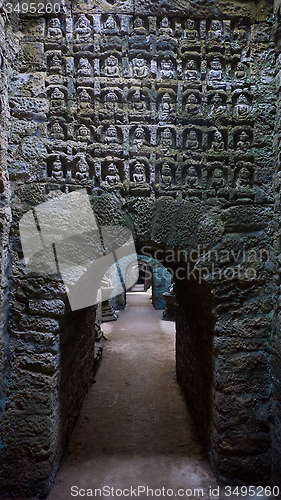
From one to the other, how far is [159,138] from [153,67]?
619 mm

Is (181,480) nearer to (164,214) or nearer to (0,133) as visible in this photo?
(164,214)

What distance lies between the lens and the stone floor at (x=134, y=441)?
6.93ft

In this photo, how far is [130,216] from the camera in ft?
7.55

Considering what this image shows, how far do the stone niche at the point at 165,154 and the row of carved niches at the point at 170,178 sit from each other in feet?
0.04

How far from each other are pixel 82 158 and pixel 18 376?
5.97 ft

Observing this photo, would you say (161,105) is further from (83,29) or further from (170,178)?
(83,29)

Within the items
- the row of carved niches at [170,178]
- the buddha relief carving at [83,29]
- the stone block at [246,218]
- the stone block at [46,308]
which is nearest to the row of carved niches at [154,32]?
the buddha relief carving at [83,29]

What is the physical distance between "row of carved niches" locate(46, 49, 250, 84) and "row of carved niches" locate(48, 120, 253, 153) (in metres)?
0.41

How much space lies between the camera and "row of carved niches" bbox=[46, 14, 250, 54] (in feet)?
7.59

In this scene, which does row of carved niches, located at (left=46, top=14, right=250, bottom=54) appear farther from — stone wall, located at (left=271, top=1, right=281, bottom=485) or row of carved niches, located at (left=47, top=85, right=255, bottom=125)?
row of carved niches, located at (left=47, top=85, right=255, bottom=125)

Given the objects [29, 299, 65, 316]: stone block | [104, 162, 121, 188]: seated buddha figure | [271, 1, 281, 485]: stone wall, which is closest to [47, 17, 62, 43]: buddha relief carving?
[104, 162, 121, 188]: seated buddha figure

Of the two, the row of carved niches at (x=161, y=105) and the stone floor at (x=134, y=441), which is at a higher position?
the row of carved niches at (x=161, y=105)

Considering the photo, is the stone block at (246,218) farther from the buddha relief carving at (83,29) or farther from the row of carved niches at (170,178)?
the buddha relief carving at (83,29)

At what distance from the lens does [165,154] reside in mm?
2334
